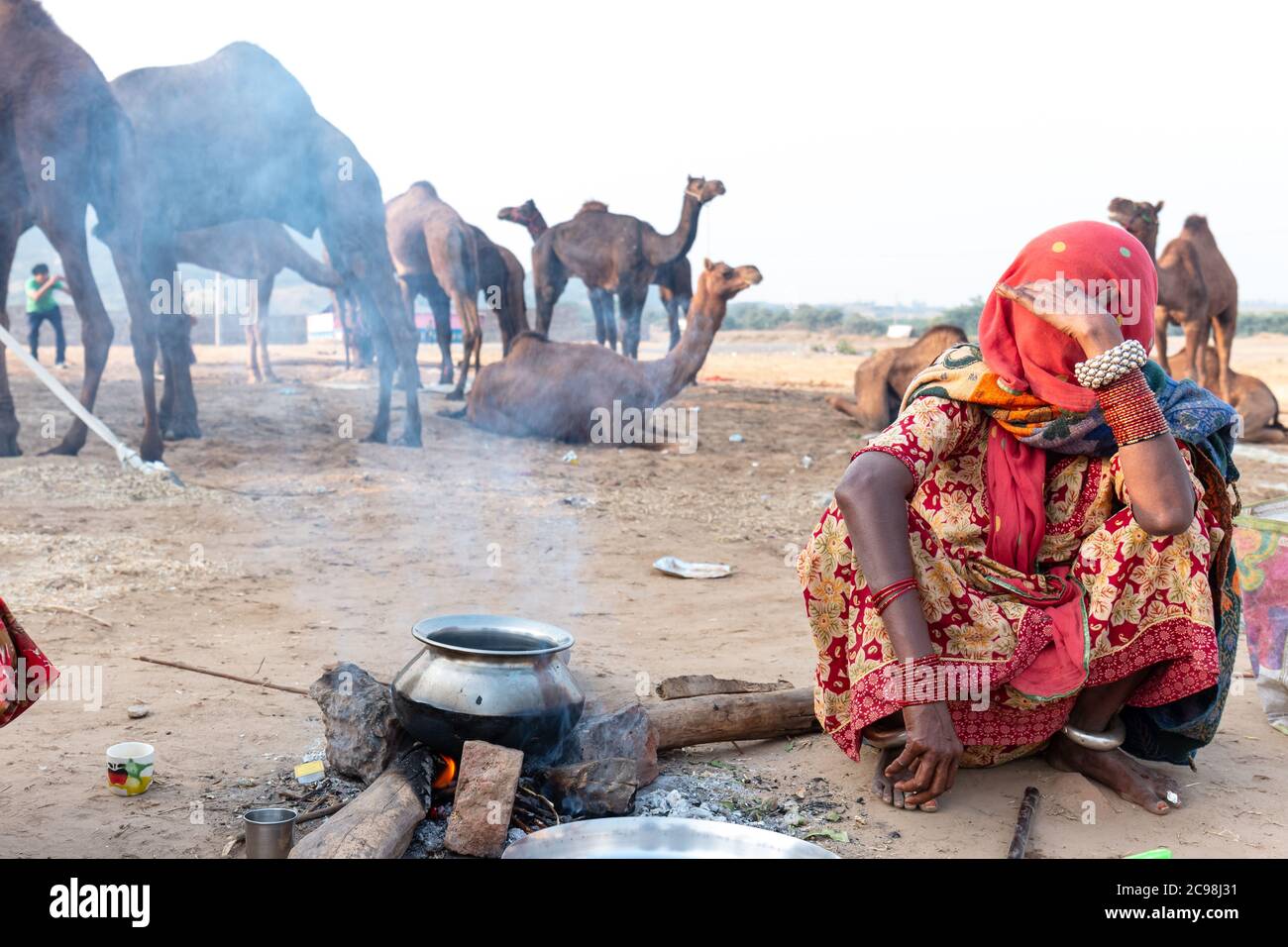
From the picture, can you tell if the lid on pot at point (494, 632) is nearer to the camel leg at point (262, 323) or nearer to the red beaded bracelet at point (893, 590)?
the red beaded bracelet at point (893, 590)

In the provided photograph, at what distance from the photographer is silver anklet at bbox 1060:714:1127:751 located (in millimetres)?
2871

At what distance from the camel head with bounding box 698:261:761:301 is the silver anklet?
715 cm

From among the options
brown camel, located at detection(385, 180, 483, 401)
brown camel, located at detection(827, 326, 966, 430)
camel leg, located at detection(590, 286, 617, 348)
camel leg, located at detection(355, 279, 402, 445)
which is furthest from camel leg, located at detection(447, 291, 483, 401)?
brown camel, located at detection(827, 326, 966, 430)

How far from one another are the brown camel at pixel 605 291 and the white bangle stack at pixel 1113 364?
1291 centimetres

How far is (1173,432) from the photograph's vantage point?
2760 millimetres

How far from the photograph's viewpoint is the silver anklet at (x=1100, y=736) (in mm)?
2871

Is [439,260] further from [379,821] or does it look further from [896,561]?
[379,821]

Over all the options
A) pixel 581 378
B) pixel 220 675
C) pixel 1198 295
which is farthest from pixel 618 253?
pixel 220 675

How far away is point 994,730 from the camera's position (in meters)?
2.86

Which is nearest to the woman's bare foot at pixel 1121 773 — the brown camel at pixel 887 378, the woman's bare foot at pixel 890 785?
the woman's bare foot at pixel 890 785
